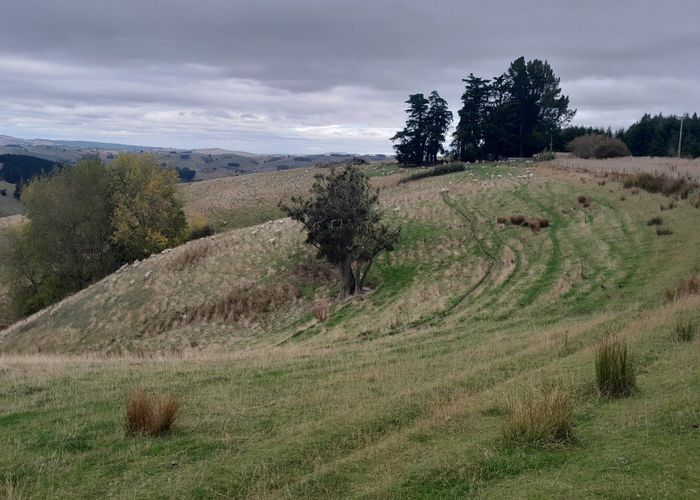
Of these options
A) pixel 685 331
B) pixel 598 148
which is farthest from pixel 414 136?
pixel 685 331

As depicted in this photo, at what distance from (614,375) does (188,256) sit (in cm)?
3011

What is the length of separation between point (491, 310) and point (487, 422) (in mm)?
11351

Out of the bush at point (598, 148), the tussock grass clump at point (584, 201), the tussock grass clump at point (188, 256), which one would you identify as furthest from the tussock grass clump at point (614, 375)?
the bush at point (598, 148)

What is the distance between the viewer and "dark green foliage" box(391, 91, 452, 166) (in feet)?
231

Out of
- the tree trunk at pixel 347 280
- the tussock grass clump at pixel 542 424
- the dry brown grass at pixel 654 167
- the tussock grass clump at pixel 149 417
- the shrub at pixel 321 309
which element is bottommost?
the shrub at pixel 321 309

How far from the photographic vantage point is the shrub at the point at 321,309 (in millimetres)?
22378

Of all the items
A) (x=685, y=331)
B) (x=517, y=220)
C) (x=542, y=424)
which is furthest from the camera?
(x=517, y=220)

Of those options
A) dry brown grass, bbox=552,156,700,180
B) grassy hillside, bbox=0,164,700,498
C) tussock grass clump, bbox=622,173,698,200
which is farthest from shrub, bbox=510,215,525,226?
dry brown grass, bbox=552,156,700,180

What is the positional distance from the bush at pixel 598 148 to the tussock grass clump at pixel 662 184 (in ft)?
91.8

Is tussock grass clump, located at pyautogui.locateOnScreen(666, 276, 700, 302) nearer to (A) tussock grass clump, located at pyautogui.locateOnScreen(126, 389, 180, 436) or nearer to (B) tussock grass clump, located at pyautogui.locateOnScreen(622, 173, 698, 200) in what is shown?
(A) tussock grass clump, located at pyautogui.locateOnScreen(126, 389, 180, 436)

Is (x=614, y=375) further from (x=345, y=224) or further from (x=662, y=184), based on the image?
(x=662, y=184)

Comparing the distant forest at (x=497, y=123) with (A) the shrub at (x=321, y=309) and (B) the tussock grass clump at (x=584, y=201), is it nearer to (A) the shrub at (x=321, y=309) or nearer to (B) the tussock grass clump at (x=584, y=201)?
(B) the tussock grass clump at (x=584, y=201)

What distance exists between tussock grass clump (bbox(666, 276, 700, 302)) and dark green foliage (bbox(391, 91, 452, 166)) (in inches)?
2283

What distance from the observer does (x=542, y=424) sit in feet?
18.5
